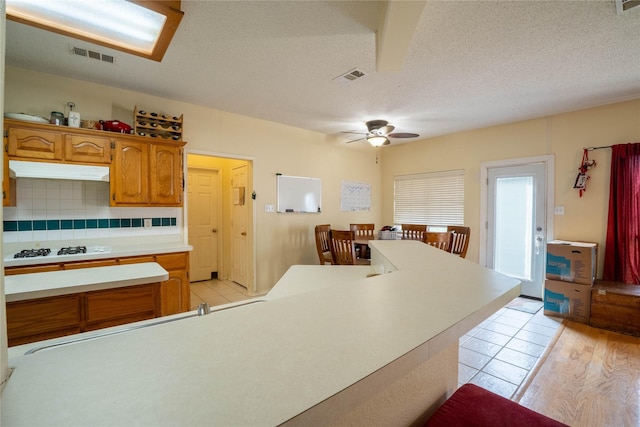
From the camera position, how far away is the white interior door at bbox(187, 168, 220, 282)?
191 inches

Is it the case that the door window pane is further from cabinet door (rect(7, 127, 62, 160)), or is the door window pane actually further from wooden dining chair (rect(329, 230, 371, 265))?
cabinet door (rect(7, 127, 62, 160))

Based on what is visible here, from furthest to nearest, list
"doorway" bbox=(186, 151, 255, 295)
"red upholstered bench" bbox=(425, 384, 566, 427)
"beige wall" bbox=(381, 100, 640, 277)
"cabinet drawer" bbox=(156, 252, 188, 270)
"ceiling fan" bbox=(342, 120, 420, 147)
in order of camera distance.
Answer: "doorway" bbox=(186, 151, 255, 295)
"ceiling fan" bbox=(342, 120, 420, 147)
"beige wall" bbox=(381, 100, 640, 277)
"cabinet drawer" bbox=(156, 252, 188, 270)
"red upholstered bench" bbox=(425, 384, 566, 427)

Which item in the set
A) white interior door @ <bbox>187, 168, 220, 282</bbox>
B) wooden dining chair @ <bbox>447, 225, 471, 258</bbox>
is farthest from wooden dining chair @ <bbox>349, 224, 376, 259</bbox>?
white interior door @ <bbox>187, 168, 220, 282</bbox>

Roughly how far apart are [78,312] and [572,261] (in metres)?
4.68

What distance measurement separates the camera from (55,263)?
2.45 meters

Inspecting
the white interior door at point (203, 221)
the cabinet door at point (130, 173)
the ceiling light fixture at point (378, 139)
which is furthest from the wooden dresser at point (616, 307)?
the white interior door at point (203, 221)

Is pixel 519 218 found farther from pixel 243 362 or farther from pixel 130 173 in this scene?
pixel 130 173

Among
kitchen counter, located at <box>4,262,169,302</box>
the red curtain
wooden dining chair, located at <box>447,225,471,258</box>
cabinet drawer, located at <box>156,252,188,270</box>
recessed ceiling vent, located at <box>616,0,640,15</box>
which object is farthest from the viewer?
wooden dining chair, located at <box>447,225,471,258</box>

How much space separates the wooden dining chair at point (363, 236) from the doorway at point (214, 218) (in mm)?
1788

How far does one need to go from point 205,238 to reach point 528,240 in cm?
512

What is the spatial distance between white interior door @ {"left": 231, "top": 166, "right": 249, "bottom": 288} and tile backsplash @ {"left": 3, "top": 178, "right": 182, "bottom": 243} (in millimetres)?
1262

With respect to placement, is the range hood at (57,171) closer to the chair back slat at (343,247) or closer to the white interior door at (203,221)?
the white interior door at (203,221)

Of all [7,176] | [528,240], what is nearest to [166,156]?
[7,176]

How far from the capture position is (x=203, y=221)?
4.98 m
